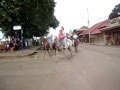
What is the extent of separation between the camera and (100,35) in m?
71.8

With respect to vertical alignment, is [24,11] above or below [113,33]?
above

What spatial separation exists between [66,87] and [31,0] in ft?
97.9

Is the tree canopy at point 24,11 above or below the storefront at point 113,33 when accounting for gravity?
above

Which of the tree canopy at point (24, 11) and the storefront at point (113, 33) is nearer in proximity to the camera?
the tree canopy at point (24, 11)

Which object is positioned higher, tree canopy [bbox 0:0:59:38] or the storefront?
tree canopy [bbox 0:0:59:38]

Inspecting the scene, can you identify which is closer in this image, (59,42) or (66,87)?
(66,87)

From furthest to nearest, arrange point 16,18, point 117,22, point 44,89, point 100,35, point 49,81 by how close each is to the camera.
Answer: point 100,35 < point 117,22 < point 16,18 < point 49,81 < point 44,89

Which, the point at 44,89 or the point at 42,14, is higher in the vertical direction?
the point at 42,14

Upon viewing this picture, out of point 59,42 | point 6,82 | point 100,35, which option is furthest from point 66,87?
point 100,35

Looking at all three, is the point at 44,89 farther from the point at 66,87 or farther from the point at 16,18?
the point at 16,18

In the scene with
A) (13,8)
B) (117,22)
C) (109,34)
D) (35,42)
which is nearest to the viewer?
(13,8)

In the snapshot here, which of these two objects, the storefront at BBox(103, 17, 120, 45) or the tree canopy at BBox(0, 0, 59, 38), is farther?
the storefront at BBox(103, 17, 120, 45)

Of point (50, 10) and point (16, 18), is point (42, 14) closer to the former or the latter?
point (50, 10)

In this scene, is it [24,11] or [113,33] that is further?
[113,33]
